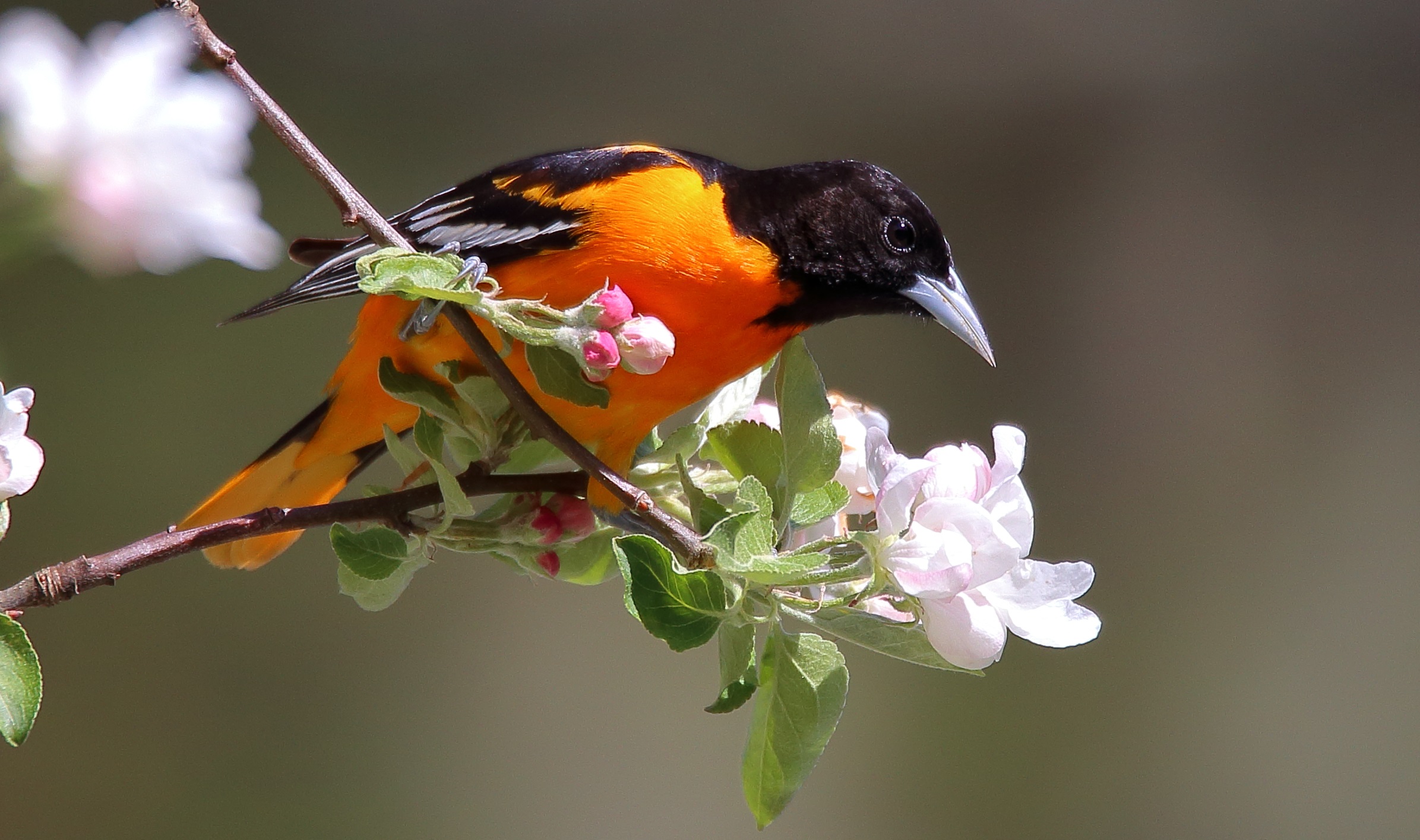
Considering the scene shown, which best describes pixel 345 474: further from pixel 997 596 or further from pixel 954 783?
pixel 954 783

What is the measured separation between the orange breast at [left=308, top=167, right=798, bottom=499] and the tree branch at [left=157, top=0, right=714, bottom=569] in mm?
295

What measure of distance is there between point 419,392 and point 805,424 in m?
0.36

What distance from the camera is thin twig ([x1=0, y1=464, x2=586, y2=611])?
0.82m

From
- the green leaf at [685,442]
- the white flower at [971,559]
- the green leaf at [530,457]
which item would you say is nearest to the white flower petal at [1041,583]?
the white flower at [971,559]

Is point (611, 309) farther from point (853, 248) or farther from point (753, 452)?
point (853, 248)

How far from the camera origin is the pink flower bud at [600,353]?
85cm

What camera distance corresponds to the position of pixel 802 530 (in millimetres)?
992

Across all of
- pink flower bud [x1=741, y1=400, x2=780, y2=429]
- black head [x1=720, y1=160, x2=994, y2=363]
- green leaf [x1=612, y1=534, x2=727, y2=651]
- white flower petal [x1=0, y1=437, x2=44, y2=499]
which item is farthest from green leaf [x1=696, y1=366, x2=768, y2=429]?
white flower petal [x1=0, y1=437, x2=44, y2=499]

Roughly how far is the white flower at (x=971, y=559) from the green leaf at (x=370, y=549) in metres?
0.37

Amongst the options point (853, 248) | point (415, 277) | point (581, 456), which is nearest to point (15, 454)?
point (415, 277)

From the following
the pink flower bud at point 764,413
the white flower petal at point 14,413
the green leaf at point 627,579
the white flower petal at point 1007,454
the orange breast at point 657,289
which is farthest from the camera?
the orange breast at point 657,289

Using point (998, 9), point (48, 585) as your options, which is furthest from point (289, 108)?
point (48, 585)

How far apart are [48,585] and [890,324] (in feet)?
12.6

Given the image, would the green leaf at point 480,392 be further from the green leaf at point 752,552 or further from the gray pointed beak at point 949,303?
the gray pointed beak at point 949,303
